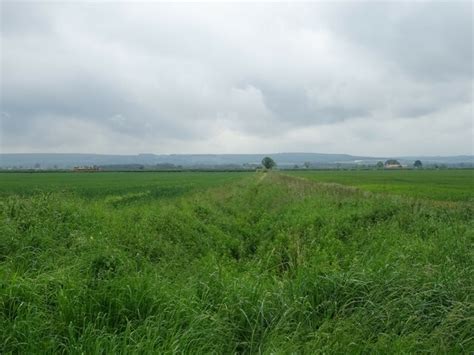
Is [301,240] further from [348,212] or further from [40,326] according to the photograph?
[40,326]

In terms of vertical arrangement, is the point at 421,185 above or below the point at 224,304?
below

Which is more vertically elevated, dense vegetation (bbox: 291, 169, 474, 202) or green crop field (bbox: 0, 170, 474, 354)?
green crop field (bbox: 0, 170, 474, 354)

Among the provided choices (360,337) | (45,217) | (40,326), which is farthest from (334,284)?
(45,217)

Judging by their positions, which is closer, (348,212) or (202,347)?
(202,347)

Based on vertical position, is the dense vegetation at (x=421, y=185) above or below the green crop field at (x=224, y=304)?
below

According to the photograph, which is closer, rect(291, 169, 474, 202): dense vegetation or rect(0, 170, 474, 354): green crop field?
rect(0, 170, 474, 354): green crop field

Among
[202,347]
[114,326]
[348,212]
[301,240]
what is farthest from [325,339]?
[348,212]

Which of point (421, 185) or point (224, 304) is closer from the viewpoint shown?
point (224, 304)

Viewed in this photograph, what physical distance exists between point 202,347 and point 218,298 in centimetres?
119

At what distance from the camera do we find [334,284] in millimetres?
5020

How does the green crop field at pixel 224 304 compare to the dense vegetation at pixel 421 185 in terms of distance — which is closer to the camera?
the green crop field at pixel 224 304

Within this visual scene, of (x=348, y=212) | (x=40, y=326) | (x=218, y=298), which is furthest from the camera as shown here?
(x=348, y=212)

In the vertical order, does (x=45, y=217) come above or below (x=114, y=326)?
above

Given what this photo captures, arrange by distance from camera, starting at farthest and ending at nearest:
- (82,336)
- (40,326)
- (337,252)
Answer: (337,252) → (40,326) → (82,336)
